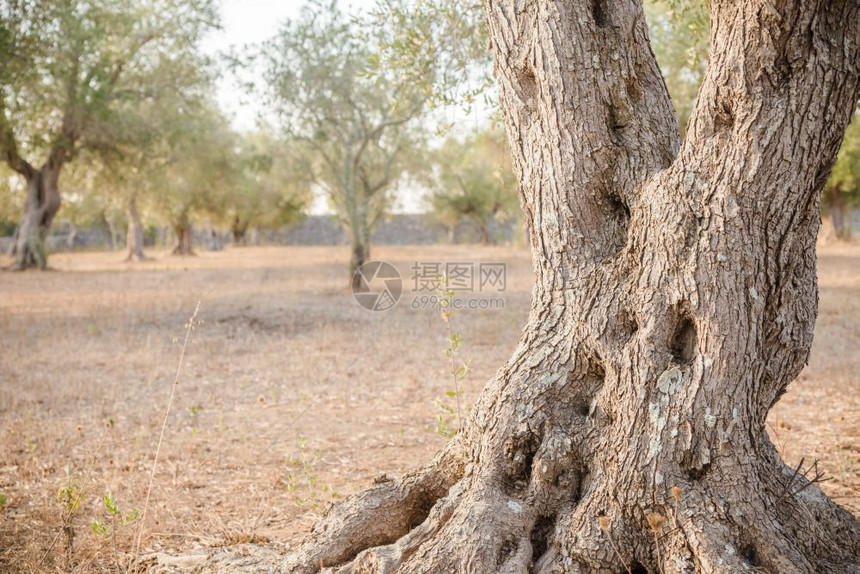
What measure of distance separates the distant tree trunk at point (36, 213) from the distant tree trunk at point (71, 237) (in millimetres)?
29667

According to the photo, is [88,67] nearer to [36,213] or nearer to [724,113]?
[36,213]

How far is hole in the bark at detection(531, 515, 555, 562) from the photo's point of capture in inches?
109

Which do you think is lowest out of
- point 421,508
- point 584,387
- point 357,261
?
point 421,508

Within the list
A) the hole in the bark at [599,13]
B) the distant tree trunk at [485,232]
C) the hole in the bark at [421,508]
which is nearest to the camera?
the hole in the bark at [599,13]

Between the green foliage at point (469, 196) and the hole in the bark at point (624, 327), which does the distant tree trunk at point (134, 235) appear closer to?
the green foliage at point (469, 196)

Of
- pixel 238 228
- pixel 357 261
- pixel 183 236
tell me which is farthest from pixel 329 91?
pixel 238 228

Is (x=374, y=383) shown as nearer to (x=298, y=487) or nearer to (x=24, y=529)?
(x=298, y=487)

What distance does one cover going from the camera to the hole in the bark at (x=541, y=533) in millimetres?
2766

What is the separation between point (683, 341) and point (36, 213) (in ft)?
84.1

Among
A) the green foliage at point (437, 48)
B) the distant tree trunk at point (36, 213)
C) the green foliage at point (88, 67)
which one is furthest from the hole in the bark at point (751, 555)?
the distant tree trunk at point (36, 213)

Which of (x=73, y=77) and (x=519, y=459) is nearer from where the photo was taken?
(x=519, y=459)

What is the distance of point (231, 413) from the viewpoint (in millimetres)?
6602

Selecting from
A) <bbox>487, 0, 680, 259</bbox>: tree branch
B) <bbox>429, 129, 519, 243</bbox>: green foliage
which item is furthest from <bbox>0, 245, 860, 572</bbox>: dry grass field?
<bbox>429, 129, 519, 243</bbox>: green foliage

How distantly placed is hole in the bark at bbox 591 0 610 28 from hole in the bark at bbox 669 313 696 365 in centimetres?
136
